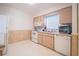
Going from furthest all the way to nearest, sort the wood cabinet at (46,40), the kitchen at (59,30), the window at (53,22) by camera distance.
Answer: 1. the wood cabinet at (46,40)
2. the window at (53,22)
3. the kitchen at (59,30)

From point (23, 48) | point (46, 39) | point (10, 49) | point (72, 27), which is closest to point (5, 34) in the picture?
point (10, 49)

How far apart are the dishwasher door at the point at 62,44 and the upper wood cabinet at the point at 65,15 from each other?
526mm

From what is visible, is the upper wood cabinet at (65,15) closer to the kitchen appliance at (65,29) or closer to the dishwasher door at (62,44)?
the kitchen appliance at (65,29)

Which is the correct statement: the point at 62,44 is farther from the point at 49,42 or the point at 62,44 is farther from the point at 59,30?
the point at 49,42

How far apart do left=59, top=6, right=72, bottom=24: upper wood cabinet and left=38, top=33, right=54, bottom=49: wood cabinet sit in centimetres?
78

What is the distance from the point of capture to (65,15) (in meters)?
3.21

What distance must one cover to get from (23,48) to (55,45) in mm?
1086

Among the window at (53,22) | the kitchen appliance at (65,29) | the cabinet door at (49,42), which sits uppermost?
the window at (53,22)

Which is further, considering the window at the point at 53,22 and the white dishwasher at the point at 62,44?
the window at the point at 53,22

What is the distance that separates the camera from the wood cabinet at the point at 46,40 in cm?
370

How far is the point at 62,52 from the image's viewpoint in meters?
3.07

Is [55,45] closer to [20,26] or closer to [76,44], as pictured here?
[76,44]

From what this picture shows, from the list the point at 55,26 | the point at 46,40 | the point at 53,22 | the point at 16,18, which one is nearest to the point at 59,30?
the point at 55,26

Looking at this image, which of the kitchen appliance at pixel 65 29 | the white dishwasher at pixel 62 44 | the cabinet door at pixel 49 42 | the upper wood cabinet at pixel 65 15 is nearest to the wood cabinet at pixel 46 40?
the cabinet door at pixel 49 42
